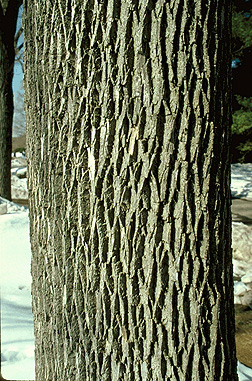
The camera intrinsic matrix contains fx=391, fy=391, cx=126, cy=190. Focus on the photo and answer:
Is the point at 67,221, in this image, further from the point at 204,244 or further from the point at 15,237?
the point at 15,237

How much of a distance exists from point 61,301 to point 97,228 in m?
0.39

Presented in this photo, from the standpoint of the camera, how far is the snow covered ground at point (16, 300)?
11.2 feet

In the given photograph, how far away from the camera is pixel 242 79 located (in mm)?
18141

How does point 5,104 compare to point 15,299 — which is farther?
point 5,104

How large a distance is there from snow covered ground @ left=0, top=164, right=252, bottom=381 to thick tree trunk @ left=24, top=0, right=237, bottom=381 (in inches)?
78.8

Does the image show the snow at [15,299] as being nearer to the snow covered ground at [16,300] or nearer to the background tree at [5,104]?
the snow covered ground at [16,300]

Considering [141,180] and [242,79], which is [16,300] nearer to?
[141,180]

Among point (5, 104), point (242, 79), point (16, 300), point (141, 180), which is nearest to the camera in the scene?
point (141, 180)

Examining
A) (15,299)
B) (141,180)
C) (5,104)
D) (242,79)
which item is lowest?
(15,299)

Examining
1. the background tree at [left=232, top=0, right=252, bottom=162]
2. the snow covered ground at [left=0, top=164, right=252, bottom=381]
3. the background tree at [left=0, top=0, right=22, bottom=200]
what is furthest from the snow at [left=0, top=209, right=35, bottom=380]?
the background tree at [left=232, top=0, right=252, bottom=162]

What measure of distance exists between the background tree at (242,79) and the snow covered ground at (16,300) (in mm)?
11243

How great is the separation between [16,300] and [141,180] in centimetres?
383

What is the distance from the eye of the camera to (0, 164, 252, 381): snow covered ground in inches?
135

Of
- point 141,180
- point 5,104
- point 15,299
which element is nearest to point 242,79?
point 5,104
